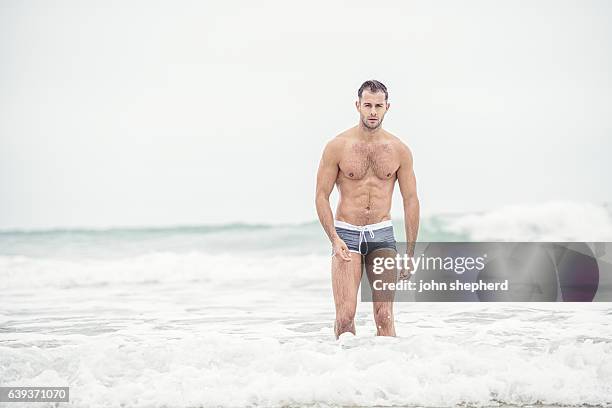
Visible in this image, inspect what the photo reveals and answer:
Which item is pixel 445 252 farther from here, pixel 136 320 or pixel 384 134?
pixel 384 134

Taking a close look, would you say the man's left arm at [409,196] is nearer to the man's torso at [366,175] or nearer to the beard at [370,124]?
the man's torso at [366,175]

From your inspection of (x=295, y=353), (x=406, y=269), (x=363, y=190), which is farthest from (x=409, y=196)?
(x=295, y=353)

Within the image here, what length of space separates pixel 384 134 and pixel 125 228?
1276 cm

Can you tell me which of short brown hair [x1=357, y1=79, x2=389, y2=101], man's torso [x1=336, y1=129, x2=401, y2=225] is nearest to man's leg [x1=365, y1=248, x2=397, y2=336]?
man's torso [x1=336, y1=129, x2=401, y2=225]

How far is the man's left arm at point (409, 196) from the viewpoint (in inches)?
186

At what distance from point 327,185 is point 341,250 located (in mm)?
440

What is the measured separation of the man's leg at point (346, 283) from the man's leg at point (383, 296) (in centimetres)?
8

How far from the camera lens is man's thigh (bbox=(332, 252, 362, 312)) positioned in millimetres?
4641

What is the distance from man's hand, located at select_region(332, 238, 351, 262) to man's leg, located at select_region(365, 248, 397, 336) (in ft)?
0.75

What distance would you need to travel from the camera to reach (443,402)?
3.90 m

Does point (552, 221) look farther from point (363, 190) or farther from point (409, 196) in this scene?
point (363, 190)

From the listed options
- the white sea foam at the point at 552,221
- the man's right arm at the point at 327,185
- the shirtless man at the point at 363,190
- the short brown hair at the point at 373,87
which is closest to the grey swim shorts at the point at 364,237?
the shirtless man at the point at 363,190

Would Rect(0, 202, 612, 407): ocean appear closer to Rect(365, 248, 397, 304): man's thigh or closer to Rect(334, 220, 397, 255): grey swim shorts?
Rect(365, 248, 397, 304): man's thigh

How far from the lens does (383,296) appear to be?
474cm
